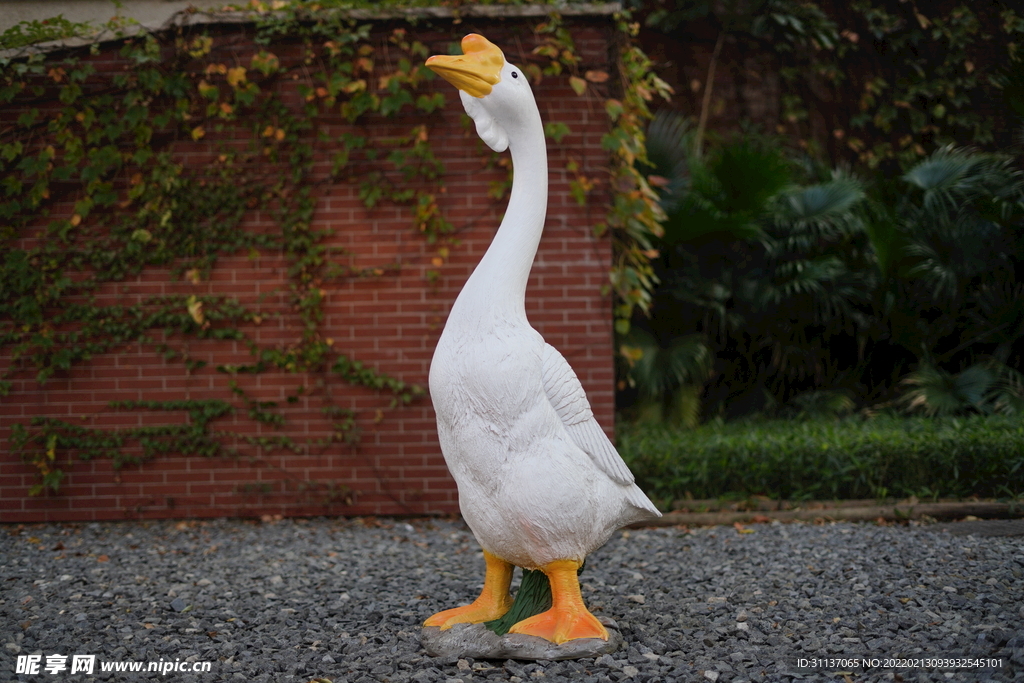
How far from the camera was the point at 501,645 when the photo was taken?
8.93 ft

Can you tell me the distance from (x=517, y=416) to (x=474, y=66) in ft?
3.95

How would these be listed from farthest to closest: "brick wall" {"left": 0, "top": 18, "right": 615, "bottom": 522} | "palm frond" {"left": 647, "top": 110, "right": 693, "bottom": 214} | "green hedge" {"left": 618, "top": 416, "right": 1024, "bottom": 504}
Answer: "palm frond" {"left": 647, "top": 110, "right": 693, "bottom": 214} < "brick wall" {"left": 0, "top": 18, "right": 615, "bottom": 522} < "green hedge" {"left": 618, "top": 416, "right": 1024, "bottom": 504}

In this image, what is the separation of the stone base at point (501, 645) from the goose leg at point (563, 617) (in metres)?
0.02

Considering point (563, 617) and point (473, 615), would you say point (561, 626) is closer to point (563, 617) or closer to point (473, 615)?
point (563, 617)

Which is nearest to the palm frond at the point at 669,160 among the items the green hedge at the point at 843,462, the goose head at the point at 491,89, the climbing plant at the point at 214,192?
the climbing plant at the point at 214,192

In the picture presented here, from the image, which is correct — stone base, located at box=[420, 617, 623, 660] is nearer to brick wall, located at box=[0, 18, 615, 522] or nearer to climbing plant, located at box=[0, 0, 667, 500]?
brick wall, located at box=[0, 18, 615, 522]

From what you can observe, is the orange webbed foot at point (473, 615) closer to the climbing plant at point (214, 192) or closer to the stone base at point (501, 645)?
the stone base at point (501, 645)

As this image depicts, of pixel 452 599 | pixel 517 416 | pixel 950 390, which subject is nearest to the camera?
pixel 517 416

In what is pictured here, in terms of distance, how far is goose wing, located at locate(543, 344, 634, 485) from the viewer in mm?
2746

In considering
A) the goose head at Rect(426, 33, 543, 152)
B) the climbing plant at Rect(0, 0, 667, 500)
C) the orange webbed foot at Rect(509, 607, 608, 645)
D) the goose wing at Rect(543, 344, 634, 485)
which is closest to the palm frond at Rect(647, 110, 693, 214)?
the climbing plant at Rect(0, 0, 667, 500)

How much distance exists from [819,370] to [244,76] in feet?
16.2

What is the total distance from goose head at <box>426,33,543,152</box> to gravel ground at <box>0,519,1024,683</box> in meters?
1.87

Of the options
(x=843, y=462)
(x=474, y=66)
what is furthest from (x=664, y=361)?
(x=474, y=66)

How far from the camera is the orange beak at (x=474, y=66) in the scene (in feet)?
8.80
